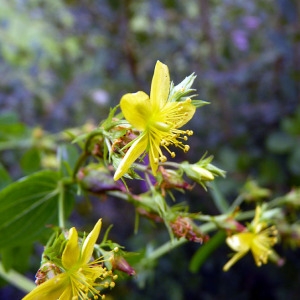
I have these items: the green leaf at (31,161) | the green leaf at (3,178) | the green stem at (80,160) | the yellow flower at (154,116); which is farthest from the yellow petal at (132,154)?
the green leaf at (31,161)

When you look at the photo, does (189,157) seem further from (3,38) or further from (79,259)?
(79,259)

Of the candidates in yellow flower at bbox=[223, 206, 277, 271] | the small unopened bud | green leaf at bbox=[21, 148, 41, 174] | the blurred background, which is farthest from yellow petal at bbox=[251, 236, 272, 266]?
the blurred background

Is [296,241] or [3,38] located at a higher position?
[3,38]

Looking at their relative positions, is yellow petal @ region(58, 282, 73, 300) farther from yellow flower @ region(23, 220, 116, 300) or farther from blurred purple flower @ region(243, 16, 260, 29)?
blurred purple flower @ region(243, 16, 260, 29)

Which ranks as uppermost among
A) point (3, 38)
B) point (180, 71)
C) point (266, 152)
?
point (3, 38)

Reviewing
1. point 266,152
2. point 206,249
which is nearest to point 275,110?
point 266,152

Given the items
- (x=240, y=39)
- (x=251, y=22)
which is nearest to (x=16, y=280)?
(x=240, y=39)

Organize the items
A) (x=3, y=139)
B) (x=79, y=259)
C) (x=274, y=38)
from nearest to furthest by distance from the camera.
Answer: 1. (x=79, y=259)
2. (x=3, y=139)
3. (x=274, y=38)

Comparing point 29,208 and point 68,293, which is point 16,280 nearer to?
point 29,208
